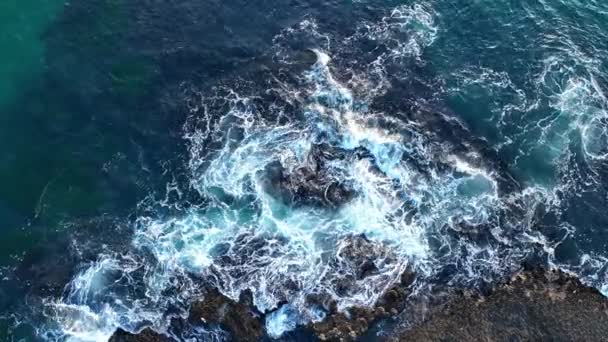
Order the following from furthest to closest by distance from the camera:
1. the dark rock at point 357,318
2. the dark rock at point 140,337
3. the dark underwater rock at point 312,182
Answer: the dark underwater rock at point 312,182 < the dark rock at point 357,318 < the dark rock at point 140,337

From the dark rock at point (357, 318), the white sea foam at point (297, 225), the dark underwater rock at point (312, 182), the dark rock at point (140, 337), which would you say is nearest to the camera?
the dark rock at point (140, 337)

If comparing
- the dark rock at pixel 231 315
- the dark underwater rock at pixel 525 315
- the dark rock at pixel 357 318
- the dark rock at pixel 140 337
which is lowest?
the dark rock at pixel 140 337

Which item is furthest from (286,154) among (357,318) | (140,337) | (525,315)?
(525,315)

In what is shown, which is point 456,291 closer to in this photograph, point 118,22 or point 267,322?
point 267,322

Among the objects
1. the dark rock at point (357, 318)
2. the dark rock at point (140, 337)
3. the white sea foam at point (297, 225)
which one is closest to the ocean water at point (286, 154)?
the white sea foam at point (297, 225)

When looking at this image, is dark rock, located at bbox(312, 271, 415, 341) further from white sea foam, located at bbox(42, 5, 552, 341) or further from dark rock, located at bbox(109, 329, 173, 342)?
dark rock, located at bbox(109, 329, 173, 342)

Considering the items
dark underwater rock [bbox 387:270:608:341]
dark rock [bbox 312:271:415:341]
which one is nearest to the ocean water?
dark rock [bbox 312:271:415:341]

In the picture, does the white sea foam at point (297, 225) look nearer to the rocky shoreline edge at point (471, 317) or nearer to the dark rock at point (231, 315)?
the dark rock at point (231, 315)

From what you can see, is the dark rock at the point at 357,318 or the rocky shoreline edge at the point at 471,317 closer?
the rocky shoreline edge at the point at 471,317
